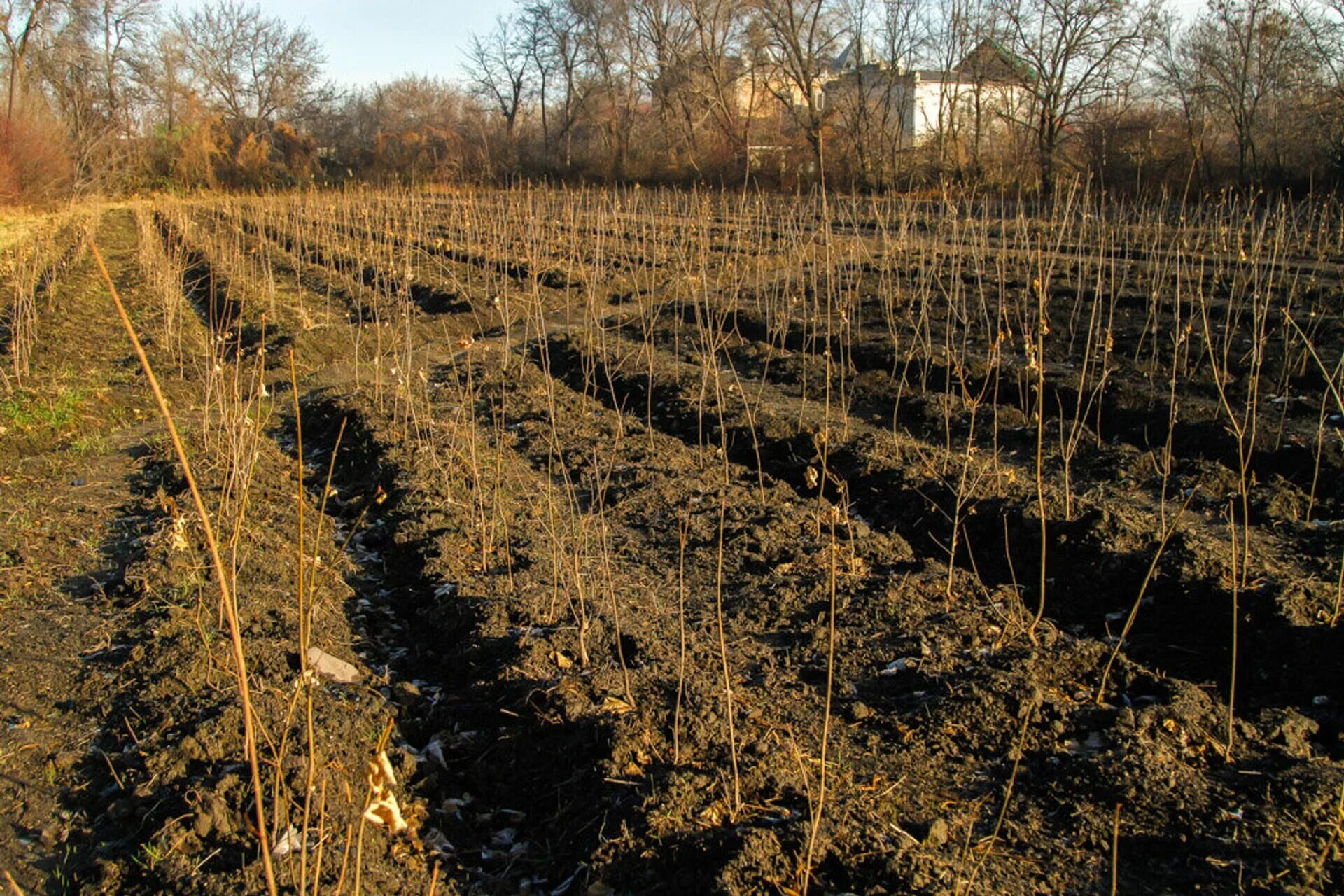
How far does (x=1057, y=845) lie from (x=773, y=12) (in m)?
27.7

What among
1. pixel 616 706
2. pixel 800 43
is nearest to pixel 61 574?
pixel 616 706

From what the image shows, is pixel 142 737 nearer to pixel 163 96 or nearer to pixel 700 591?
pixel 700 591

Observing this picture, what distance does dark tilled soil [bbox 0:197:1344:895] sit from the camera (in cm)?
222

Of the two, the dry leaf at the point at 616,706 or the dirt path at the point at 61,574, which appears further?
the dry leaf at the point at 616,706

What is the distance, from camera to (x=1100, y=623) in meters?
3.50

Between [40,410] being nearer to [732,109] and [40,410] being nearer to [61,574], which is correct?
[61,574]

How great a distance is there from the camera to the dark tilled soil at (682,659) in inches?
87.3

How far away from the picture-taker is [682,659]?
2539mm

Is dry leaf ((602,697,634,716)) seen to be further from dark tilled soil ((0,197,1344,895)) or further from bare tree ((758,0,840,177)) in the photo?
bare tree ((758,0,840,177))

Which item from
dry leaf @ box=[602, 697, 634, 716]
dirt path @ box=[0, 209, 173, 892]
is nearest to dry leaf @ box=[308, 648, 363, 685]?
dirt path @ box=[0, 209, 173, 892]

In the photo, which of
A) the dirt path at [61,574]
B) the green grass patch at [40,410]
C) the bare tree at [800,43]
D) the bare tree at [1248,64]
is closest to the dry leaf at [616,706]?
the dirt path at [61,574]

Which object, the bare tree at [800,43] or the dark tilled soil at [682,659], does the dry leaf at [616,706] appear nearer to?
the dark tilled soil at [682,659]

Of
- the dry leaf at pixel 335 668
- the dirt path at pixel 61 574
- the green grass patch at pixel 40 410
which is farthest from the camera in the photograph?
the green grass patch at pixel 40 410

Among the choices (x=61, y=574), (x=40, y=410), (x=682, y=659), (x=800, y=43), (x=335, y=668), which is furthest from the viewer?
(x=800, y=43)
